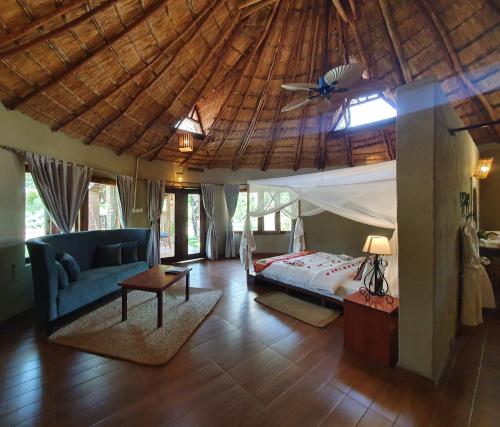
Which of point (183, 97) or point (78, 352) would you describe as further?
point (183, 97)

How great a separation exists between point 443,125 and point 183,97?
430cm

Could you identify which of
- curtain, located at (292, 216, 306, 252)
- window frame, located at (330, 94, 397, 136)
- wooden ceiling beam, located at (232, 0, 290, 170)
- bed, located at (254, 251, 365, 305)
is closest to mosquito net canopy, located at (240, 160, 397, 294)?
bed, located at (254, 251, 365, 305)

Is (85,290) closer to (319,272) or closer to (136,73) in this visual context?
(136,73)

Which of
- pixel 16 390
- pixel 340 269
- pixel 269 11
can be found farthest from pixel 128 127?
pixel 340 269

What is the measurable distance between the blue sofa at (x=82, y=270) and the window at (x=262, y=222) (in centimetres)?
305

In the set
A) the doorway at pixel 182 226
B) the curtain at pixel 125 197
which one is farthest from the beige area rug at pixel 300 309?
the curtain at pixel 125 197

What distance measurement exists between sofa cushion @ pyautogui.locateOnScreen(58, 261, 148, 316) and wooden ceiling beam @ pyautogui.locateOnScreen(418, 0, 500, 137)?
590cm

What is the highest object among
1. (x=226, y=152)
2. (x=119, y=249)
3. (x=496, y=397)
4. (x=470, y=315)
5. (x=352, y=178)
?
(x=226, y=152)

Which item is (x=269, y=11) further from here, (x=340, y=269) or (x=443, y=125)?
(x=340, y=269)

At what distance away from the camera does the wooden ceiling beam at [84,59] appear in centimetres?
281

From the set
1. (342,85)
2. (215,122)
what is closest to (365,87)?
(342,85)

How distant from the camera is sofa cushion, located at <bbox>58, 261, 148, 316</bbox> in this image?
2938mm

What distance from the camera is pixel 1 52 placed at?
8.07 feet

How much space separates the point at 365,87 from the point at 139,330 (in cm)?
419
